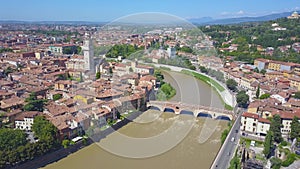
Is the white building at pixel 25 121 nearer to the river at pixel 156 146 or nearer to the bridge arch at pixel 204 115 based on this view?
the river at pixel 156 146

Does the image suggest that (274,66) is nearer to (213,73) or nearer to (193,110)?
(213,73)

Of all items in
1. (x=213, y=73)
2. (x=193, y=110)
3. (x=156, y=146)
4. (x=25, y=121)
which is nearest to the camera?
(x=156, y=146)

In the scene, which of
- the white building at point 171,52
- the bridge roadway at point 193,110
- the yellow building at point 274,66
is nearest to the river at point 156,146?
the bridge roadway at point 193,110

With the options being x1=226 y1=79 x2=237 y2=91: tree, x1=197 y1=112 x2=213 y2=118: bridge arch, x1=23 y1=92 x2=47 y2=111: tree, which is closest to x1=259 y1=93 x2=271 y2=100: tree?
x1=226 y1=79 x2=237 y2=91: tree

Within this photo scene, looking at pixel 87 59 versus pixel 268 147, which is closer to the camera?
pixel 268 147

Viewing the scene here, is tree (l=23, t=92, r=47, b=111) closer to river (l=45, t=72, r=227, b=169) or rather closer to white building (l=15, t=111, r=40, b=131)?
white building (l=15, t=111, r=40, b=131)

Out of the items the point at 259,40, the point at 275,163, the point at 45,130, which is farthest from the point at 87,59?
the point at 259,40
